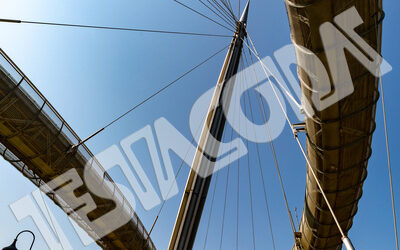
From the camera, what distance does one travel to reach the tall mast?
5.32m

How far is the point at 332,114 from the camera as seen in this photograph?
7137 millimetres

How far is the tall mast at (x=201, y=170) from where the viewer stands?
5320mm

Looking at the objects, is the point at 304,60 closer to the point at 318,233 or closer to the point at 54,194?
the point at 318,233

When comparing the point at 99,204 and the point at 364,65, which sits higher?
the point at 364,65

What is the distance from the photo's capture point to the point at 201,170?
19.4 ft

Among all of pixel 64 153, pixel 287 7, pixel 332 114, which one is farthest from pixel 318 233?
pixel 64 153

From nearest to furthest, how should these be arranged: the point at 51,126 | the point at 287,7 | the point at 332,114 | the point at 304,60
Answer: the point at 287,7 < the point at 304,60 < the point at 332,114 < the point at 51,126

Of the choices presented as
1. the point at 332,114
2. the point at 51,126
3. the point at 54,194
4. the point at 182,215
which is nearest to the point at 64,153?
the point at 51,126

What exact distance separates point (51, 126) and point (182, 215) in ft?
21.8

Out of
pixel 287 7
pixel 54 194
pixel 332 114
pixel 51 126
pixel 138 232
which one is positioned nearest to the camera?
pixel 287 7

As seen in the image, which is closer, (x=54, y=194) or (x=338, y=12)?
(x=338, y=12)

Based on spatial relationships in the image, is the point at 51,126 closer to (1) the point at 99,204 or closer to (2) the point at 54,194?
(2) the point at 54,194

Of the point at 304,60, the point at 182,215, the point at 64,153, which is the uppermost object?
the point at 64,153

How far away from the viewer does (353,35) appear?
554cm
